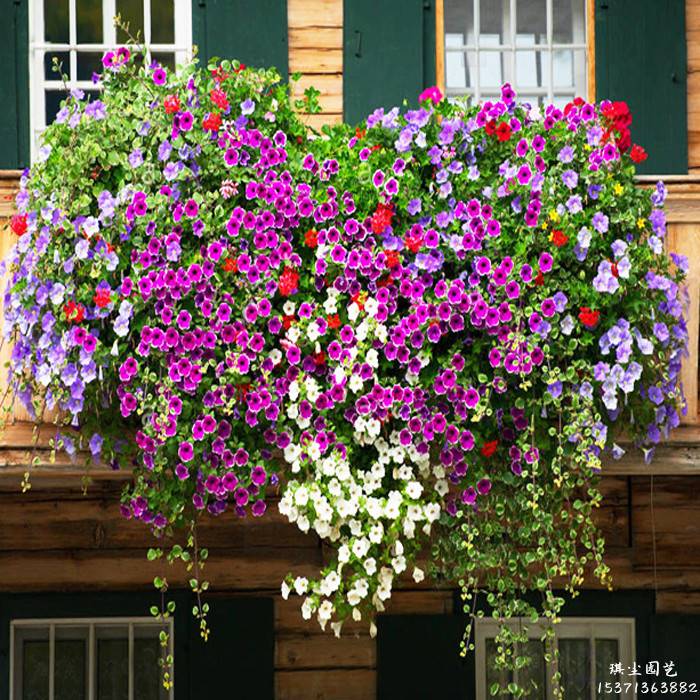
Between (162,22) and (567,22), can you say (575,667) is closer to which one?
(567,22)

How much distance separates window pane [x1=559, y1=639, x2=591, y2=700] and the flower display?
2.43 m

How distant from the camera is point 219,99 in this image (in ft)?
18.7

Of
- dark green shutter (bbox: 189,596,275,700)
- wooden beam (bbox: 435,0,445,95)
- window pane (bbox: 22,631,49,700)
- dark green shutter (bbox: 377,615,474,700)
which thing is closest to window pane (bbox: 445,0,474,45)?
wooden beam (bbox: 435,0,445,95)

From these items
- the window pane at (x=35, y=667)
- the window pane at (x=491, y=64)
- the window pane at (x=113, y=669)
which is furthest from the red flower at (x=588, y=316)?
the window pane at (x=35, y=667)

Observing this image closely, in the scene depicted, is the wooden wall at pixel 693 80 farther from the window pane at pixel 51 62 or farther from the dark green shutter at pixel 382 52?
the window pane at pixel 51 62

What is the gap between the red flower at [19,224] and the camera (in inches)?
225

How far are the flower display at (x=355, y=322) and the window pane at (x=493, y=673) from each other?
2.33m

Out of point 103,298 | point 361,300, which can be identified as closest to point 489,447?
point 361,300

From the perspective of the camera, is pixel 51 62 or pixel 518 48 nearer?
pixel 51 62

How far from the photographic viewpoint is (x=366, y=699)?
24.8 ft

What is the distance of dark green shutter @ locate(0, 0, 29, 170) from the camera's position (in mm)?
7242

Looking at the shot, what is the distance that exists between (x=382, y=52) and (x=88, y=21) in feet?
5.09

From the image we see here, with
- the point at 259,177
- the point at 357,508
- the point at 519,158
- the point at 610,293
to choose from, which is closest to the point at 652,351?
the point at 610,293

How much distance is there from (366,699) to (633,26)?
3805 mm
